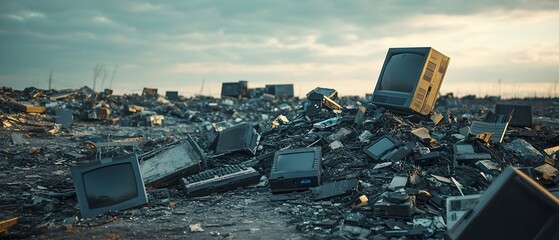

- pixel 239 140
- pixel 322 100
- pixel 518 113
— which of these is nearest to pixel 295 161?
pixel 239 140

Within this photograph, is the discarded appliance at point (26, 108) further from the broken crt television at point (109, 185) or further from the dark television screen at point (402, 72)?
the dark television screen at point (402, 72)

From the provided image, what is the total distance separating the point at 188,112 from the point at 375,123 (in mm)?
12300

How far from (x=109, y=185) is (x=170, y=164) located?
136 centimetres

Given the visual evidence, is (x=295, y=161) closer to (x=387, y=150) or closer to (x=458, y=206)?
(x=387, y=150)

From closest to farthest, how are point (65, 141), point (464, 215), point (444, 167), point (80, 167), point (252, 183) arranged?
point (464, 215) < point (80, 167) < point (444, 167) < point (252, 183) < point (65, 141)

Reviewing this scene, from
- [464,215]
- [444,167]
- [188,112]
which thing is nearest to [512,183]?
[464,215]

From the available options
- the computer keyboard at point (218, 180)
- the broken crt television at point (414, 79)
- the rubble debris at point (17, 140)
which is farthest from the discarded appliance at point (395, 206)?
the rubble debris at point (17, 140)

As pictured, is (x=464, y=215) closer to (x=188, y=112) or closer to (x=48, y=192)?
(x=48, y=192)

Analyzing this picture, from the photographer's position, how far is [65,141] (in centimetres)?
1110

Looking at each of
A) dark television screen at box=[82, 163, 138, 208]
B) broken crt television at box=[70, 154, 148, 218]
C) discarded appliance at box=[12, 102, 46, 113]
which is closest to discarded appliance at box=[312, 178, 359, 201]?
broken crt television at box=[70, 154, 148, 218]

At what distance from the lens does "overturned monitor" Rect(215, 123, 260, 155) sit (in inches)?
285

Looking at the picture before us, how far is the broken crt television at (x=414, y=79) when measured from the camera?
23.4 ft

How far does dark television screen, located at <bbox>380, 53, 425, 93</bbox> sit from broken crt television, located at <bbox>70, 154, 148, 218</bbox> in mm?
4791

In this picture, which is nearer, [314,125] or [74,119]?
[314,125]
